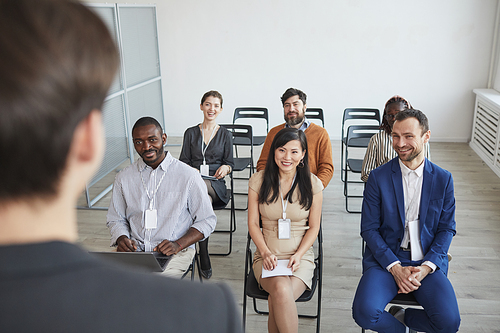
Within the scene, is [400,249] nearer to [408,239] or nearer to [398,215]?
[408,239]

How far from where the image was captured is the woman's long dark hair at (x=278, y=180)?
2.64 meters

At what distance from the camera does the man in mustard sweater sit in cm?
351

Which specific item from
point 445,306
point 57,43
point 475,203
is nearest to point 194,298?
point 57,43

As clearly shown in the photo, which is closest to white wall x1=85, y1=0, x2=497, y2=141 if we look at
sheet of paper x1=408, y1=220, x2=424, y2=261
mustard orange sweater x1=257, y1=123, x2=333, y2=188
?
mustard orange sweater x1=257, y1=123, x2=333, y2=188

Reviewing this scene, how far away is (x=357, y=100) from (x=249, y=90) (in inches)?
76.1

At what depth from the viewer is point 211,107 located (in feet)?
13.2

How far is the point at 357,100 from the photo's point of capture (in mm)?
7090

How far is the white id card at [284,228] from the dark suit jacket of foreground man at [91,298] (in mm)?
2189

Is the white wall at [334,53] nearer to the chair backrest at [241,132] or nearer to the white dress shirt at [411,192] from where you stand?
the chair backrest at [241,132]

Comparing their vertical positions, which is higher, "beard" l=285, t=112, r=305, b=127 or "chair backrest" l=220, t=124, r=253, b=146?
"beard" l=285, t=112, r=305, b=127

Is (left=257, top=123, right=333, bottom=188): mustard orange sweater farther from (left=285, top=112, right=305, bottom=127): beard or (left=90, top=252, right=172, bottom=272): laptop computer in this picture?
(left=90, top=252, right=172, bottom=272): laptop computer

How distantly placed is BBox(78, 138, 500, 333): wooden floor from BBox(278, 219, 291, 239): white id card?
0.55 metres

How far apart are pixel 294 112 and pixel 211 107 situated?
0.85 meters

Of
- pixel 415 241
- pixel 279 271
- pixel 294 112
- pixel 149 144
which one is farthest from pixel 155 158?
pixel 415 241
